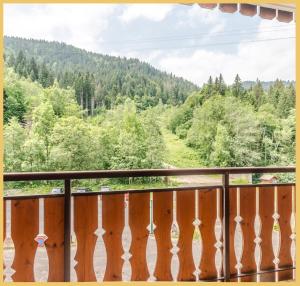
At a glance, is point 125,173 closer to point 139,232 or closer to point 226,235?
point 139,232

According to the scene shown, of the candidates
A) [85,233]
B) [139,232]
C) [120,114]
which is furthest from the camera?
[120,114]

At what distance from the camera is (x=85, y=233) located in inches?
96.4

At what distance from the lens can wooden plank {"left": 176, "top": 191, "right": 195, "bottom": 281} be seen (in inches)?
104

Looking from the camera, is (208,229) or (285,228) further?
(285,228)

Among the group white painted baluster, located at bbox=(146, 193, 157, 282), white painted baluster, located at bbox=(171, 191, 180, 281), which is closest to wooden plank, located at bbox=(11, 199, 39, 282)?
white painted baluster, located at bbox=(146, 193, 157, 282)

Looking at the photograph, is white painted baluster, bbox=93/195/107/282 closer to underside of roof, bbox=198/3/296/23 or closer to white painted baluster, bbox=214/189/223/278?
white painted baluster, bbox=214/189/223/278

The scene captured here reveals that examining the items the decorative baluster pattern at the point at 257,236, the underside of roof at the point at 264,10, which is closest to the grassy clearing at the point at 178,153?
the underside of roof at the point at 264,10

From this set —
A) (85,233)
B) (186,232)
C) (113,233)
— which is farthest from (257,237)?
(85,233)

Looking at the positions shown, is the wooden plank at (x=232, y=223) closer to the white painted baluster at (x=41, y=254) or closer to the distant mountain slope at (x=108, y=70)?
the white painted baluster at (x=41, y=254)

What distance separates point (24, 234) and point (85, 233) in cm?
35

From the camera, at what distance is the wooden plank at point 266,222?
2853 mm

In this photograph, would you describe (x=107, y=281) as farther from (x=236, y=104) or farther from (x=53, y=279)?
(x=236, y=104)

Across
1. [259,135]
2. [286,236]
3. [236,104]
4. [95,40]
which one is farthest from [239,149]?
[286,236]

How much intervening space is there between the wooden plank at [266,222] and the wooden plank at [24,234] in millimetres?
1537
